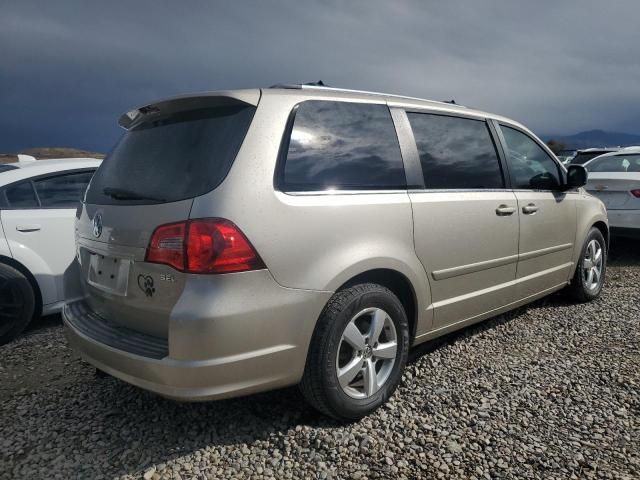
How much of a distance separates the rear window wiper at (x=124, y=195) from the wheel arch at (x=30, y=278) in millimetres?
1931

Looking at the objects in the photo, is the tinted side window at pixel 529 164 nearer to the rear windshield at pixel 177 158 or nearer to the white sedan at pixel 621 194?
the rear windshield at pixel 177 158

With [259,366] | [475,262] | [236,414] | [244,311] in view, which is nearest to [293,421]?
[236,414]

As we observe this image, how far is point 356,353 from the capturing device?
2.62m

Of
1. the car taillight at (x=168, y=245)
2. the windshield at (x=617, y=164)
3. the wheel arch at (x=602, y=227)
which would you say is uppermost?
the windshield at (x=617, y=164)

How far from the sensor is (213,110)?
248 cm

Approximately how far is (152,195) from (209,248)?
485 millimetres

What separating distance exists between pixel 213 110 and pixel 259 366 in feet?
4.15

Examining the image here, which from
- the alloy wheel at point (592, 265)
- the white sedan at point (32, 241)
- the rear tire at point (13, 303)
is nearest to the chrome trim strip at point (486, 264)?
the alloy wheel at point (592, 265)

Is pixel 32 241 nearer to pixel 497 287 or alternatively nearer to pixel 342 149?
pixel 342 149

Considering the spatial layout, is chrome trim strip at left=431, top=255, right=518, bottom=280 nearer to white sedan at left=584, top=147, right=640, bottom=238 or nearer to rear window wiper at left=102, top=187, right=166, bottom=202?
rear window wiper at left=102, top=187, right=166, bottom=202

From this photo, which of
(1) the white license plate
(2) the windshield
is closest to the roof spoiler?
(1) the white license plate

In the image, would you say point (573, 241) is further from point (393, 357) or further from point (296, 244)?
point (296, 244)

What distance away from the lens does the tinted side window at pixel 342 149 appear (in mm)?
2461

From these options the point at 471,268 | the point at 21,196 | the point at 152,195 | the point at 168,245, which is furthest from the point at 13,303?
the point at 471,268
